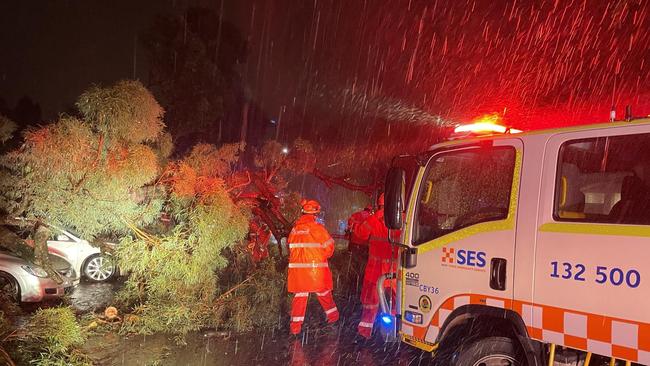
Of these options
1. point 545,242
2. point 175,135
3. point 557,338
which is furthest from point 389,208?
point 175,135

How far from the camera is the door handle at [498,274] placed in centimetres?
339

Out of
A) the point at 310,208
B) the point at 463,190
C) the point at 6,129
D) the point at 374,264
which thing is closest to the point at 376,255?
the point at 374,264

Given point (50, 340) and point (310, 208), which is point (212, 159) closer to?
point (310, 208)

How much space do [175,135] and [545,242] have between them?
27.9 ft

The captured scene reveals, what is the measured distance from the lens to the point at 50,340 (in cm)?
493

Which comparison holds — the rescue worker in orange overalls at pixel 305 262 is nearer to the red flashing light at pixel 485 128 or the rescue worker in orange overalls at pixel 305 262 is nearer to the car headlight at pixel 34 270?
the red flashing light at pixel 485 128

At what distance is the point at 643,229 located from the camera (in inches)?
110

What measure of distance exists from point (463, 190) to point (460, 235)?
1.23 ft

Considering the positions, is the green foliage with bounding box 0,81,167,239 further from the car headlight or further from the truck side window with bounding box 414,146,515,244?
the truck side window with bounding box 414,146,515,244

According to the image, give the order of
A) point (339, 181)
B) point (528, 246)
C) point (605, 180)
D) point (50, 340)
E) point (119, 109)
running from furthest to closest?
point (339, 181)
point (119, 109)
point (50, 340)
point (528, 246)
point (605, 180)

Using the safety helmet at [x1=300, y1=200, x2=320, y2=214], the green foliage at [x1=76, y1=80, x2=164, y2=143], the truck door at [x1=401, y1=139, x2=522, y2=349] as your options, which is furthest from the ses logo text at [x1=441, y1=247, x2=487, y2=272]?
the green foliage at [x1=76, y1=80, x2=164, y2=143]

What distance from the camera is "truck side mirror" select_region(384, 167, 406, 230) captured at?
3.94 meters

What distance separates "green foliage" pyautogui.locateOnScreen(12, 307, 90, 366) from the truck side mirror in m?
3.33

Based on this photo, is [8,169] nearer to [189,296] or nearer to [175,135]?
[189,296]
